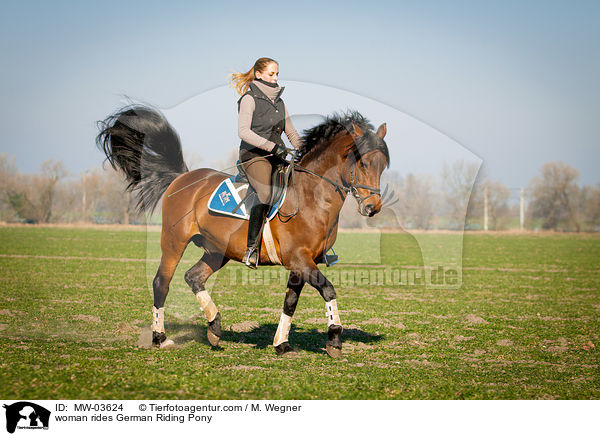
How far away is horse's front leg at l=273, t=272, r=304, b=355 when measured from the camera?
746 cm

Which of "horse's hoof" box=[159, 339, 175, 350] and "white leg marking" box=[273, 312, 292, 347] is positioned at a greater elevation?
"white leg marking" box=[273, 312, 292, 347]

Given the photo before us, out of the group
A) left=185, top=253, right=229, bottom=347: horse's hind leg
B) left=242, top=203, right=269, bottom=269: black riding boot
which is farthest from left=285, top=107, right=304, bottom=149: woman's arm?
left=185, top=253, right=229, bottom=347: horse's hind leg

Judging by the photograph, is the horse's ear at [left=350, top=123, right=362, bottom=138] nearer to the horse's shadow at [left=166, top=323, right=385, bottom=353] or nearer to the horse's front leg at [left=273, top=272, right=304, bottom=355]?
Answer: the horse's front leg at [left=273, top=272, right=304, bottom=355]

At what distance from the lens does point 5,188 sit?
7419 centimetres

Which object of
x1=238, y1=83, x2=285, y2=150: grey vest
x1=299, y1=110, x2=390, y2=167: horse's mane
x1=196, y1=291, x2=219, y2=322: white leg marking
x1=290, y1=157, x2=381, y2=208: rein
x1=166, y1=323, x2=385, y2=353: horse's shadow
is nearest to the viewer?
x1=290, y1=157, x2=381, y2=208: rein

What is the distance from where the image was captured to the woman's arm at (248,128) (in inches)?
283

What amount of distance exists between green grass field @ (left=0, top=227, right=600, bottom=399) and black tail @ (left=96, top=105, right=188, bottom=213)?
5.45 feet

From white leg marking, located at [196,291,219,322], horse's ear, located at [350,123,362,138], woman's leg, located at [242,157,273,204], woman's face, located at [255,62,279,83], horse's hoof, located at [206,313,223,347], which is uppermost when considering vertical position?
woman's face, located at [255,62,279,83]

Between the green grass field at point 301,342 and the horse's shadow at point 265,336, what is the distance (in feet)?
0.12

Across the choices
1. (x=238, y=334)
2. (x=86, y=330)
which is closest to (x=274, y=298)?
(x=238, y=334)

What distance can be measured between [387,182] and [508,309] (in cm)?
787

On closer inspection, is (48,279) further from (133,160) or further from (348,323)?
(348,323)
